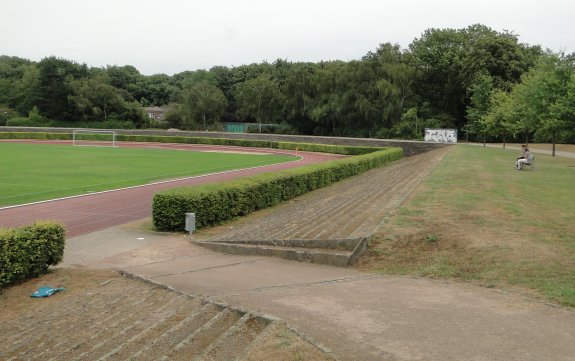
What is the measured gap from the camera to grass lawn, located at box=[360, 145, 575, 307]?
8281 mm

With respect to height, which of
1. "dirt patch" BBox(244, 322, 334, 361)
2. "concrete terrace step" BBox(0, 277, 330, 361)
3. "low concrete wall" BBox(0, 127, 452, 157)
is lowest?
"concrete terrace step" BBox(0, 277, 330, 361)

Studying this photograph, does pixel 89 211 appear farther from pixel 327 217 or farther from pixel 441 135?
pixel 441 135

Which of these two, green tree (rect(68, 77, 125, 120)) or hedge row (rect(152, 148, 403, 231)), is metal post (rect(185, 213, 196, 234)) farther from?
green tree (rect(68, 77, 125, 120))

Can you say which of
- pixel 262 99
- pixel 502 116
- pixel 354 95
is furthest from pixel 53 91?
pixel 502 116

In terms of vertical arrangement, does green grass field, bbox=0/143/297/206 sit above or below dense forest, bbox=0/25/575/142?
below

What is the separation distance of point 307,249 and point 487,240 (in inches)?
145

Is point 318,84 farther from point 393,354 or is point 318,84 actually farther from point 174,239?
point 393,354

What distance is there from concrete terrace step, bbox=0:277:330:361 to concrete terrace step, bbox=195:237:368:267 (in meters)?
3.39

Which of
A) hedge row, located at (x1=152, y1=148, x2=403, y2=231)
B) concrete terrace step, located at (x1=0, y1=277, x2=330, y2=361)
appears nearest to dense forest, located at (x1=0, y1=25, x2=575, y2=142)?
hedge row, located at (x1=152, y1=148, x2=403, y2=231)

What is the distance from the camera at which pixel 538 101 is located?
3102 centimetres

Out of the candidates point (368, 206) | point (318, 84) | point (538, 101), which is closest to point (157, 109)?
point (318, 84)

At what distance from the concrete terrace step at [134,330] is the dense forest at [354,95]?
37152mm

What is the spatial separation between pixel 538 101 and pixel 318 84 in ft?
143

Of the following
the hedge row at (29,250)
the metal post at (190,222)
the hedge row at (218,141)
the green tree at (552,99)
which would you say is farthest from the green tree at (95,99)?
the hedge row at (29,250)
